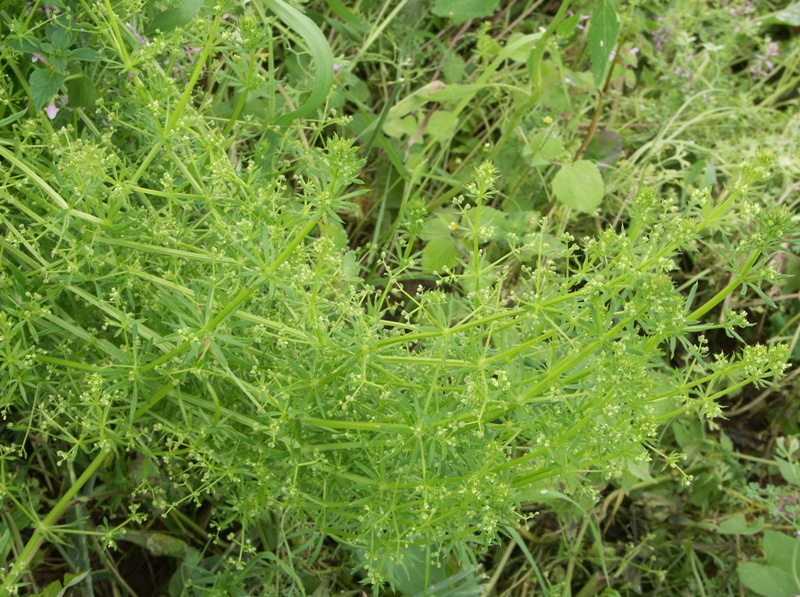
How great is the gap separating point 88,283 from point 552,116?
4.19 ft

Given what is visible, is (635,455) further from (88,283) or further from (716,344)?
(716,344)

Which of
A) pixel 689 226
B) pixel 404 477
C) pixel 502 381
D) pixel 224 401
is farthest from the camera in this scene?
pixel 224 401

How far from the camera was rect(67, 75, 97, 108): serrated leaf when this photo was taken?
1.36 meters

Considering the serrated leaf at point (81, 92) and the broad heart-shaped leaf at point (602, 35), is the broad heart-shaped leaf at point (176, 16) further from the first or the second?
the broad heart-shaped leaf at point (602, 35)

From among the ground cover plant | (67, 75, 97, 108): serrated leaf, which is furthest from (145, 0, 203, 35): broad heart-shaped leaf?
(67, 75, 97, 108): serrated leaf

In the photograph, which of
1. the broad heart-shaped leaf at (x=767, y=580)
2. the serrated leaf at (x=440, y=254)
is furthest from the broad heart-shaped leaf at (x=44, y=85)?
the broad heart-shaped leaf at (x=767, y=580)

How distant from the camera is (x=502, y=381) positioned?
1.08m

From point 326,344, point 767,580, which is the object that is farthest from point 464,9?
point 767,580

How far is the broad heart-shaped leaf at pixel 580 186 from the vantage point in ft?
6.24

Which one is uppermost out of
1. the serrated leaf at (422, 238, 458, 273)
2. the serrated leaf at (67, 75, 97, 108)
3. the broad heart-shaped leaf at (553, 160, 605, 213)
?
the serrated leaf at (67, 75, 97, 108)

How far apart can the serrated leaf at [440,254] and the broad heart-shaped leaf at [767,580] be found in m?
0.95

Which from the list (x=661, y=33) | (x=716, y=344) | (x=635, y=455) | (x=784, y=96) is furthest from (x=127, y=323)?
(x=784, y=96)

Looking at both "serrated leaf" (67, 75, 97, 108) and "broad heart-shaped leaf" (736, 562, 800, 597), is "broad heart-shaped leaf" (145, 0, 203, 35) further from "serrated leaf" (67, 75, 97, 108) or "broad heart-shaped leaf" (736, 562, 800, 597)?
"broad heart-shaped leaf" (736, 562, 800, 597)

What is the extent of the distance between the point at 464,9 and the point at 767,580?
155 centimetres
